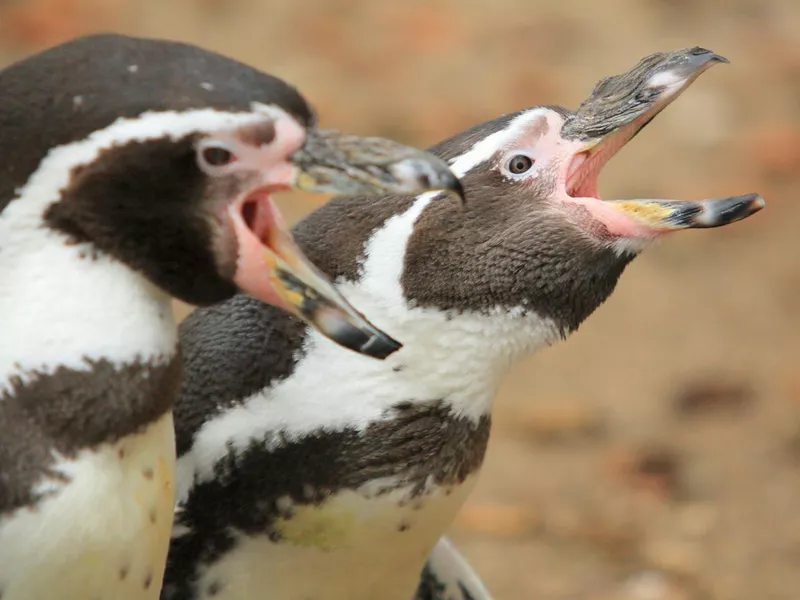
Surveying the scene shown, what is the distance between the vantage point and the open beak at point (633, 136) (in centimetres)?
147

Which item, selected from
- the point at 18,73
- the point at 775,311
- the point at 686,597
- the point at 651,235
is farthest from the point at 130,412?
the point at 775,311

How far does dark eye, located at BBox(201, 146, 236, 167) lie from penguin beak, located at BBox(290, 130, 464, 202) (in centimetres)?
6

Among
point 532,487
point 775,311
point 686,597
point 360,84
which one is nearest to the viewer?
point 686,597

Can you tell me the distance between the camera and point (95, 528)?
4.03 feet

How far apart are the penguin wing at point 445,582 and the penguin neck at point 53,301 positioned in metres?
0.76

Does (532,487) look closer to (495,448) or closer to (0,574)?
(495,448)

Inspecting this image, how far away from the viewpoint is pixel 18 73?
3.96 feet

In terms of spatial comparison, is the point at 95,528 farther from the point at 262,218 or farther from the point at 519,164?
the point at 519,164

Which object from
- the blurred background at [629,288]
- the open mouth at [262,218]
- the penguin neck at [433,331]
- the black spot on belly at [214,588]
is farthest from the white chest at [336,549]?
the blurred background at [629,288]

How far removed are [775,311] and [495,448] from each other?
89 centimetres

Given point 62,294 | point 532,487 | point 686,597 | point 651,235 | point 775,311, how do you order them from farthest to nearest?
point 775,311 → point 532,487 → point 686,597 → point 651,235 → point 62,294

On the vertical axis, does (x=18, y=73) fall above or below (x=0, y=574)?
above

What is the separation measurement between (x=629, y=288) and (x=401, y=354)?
2249 millimetres

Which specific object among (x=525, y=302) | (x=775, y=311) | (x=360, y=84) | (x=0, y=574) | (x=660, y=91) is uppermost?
(x=360, y=84)
